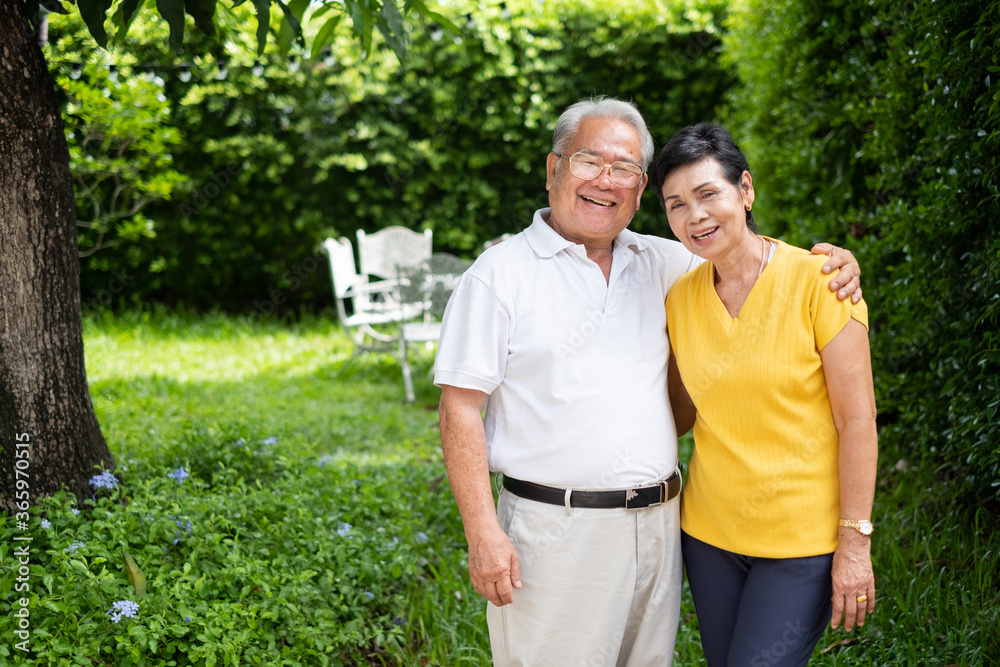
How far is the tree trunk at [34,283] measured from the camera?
2277 mm

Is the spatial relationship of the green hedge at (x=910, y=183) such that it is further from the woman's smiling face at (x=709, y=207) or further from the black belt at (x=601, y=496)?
the black belt at (x=601, y=496)

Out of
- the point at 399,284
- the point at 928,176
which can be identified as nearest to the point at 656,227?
the point at 399,284

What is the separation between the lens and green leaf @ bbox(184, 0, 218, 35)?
2199mm

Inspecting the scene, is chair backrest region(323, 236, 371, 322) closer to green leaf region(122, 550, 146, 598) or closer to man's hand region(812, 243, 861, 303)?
green leaf region(122, 550, 146, 598)

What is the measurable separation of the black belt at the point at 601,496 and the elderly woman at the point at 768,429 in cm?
10

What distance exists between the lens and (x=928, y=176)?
2680mm

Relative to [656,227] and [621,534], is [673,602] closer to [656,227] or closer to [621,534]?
[621,534]

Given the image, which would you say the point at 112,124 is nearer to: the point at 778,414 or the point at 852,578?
the point at 778,414

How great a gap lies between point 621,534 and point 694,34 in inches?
286

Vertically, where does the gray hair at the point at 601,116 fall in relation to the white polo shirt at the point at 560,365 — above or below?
above

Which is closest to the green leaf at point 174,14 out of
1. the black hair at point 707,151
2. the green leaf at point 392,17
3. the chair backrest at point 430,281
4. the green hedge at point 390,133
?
the green leaf at point 392,17

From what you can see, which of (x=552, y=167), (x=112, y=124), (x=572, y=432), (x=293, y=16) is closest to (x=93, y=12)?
(x=293, y=16)

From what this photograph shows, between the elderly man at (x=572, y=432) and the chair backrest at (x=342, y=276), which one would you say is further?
the chair backrest at (x=342, y=276)

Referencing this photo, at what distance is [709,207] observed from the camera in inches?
67.6
